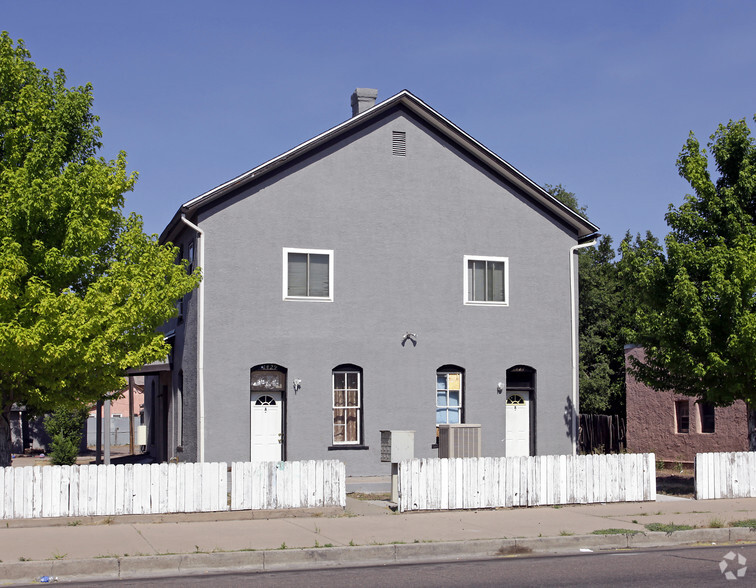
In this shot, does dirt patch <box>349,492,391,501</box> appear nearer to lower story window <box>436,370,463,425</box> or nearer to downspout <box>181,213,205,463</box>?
downspout <box>181,213,205,463</box>

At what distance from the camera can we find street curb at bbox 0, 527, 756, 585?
10719 mm

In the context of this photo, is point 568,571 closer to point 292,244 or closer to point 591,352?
point 292,244

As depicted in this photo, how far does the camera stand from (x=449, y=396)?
2314 centimetres

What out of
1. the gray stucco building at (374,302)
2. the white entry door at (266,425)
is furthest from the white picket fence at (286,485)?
the white entry door at (266,425)

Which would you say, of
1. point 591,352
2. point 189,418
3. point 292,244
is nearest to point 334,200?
point 292,244

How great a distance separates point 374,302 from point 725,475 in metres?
8.74

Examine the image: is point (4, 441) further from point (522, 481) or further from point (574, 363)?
point (574, 363)

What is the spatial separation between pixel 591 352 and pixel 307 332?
23625mm

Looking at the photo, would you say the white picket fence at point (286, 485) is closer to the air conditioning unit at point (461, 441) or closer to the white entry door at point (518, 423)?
the air conditioning unit at point (461, 441)

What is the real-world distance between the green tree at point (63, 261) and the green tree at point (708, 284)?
974cm

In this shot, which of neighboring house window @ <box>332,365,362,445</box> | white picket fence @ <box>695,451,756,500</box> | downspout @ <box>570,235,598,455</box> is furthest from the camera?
downspout @ <box>570,235,598,455</box>

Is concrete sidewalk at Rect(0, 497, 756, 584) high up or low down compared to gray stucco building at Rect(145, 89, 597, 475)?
down

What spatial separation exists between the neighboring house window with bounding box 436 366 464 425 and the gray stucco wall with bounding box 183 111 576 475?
0.90 ft

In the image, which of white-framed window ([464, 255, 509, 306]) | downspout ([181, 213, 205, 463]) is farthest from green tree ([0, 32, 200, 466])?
white-framed window ([464, 255, 509, 306])
